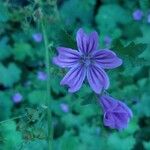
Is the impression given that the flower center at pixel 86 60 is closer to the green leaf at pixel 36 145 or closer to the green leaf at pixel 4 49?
the green leaf at pixel 36 145

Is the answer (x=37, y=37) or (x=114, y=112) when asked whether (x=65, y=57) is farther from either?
(x=37, y=37)

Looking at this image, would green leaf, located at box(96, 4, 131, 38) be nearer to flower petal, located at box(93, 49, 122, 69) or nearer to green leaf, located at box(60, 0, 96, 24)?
green leaf, located at box(60, 0, 96, 24)

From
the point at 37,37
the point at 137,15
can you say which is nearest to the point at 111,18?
the point at 137,15

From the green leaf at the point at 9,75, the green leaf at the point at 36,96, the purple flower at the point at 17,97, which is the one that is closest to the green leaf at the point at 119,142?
the green leaf at the point at 36,96

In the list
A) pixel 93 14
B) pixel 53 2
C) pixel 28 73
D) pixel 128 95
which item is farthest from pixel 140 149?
pixel 53 2

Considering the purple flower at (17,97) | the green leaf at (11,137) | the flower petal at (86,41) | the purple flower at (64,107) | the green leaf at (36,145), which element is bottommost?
the green leaf at (36,145)

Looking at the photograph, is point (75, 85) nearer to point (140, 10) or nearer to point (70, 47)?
point (70, 47)

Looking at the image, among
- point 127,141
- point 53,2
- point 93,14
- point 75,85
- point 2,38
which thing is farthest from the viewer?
point 93,14
